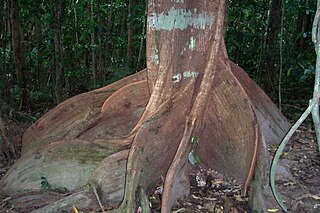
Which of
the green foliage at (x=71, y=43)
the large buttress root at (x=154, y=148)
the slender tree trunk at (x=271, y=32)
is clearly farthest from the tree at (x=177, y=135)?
the slender tree trunk at (x=271, y=32)

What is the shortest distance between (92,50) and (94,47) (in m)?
0.08

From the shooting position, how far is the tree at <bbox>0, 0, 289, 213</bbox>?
307cm

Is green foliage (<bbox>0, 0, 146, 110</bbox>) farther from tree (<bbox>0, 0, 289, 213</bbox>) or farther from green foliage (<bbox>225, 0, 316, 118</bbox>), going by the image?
tree (<bbox>0, 0, 289, 213</bbox>)

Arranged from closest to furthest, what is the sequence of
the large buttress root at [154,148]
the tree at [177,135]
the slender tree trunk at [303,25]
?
1. the large buttress root at [154,148]
2. the tree at [177,135]
3. the slender tree trunk at [303,25]

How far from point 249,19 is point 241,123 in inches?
200

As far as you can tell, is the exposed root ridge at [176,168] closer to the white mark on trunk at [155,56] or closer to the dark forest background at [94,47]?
the white mark on trunk at [155,56]

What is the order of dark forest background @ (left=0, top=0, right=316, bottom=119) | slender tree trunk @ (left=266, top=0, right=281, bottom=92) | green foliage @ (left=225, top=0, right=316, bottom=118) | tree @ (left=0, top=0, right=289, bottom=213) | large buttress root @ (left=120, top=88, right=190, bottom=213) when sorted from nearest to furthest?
large buttress root @ (left=120, top=88, right=190, bottom=213) → tree @ (left=0, top=0, right=289, bottom=213) → dark forest background @ (left=0, top=0, right=316, bottom=119) → green foliage @ (left=225, top=0, right=316, bottom=118) → slender tree trunk @ (left=266, top=0, right=281, bottom=92)

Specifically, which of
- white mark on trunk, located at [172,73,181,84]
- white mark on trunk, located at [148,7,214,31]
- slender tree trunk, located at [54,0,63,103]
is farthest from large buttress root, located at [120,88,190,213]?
slender tree trunk, located at [54,0,63,103]

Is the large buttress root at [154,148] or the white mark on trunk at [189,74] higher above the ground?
the white mark on trunk at [189,74]

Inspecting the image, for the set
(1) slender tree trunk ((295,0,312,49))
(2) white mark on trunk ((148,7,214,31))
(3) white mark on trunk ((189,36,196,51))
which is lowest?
(1) slender tree trunk ((295,0,312,49))

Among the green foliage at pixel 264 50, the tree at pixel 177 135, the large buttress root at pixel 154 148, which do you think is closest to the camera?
the large buttress root at pixel 154 148

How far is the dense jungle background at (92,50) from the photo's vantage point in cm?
629

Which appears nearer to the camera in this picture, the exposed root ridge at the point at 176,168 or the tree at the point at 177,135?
the exposed root ridge at the point at 176,168

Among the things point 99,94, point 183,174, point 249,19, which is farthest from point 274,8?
point 183,174
